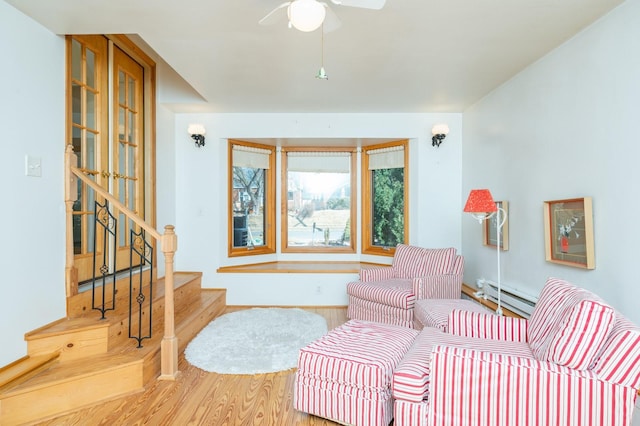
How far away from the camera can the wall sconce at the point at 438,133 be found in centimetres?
450

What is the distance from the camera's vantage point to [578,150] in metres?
2.59

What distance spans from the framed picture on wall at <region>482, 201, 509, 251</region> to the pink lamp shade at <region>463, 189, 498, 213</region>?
0.29 meters

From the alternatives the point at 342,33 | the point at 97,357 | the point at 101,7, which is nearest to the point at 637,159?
the point at 342,33

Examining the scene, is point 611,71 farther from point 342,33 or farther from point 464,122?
point 464,122

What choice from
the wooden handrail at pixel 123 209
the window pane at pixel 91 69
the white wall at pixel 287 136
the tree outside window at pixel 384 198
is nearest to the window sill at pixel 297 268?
the white wall at pixel 287 136

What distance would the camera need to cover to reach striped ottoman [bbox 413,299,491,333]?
2822mm

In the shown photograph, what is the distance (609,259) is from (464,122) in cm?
273

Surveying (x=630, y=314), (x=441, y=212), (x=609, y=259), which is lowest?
(x=630, y=314)

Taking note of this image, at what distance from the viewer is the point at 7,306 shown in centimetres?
225

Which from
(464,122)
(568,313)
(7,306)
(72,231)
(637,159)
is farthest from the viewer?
(464,122)

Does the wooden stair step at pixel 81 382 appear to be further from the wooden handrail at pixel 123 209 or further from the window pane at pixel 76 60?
the window pane at pixel 76 60

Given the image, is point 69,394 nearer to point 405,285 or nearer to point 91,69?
point 91,69

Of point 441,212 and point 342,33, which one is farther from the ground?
point 342,33

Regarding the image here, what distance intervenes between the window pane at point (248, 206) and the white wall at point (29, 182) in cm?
252
